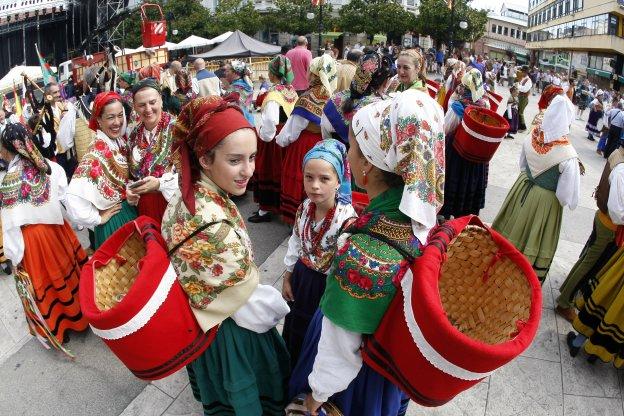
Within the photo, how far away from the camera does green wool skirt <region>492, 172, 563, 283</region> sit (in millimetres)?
3609

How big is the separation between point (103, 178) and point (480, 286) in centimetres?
239

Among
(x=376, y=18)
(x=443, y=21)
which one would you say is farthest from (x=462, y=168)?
(x=376, y=18)

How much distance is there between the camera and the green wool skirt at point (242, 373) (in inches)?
75.5

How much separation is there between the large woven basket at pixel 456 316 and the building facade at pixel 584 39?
1308 inches

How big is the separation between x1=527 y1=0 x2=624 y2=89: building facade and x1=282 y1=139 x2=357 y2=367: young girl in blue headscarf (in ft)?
108

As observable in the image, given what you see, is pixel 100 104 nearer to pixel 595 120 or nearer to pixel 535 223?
pixel 535 223

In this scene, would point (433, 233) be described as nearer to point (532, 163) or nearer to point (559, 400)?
point (559, 400)

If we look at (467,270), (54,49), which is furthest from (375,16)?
(467,270)

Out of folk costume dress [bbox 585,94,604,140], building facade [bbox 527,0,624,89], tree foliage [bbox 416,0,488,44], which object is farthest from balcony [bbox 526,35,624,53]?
folk costume dress [bbox 585,94,604,140]

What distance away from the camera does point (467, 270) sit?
65.6 inches

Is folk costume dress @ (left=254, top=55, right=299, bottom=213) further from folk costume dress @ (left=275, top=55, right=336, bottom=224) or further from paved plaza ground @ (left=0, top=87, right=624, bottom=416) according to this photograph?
paved plaza ground @ (left=0, top=87, right=624, bottom=416)

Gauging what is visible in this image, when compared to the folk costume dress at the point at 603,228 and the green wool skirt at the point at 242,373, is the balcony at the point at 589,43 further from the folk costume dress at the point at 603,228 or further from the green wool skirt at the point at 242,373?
the green wool skirt at the point at 242,373

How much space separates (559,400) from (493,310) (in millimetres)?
1707

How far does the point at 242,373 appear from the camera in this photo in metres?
1.95
